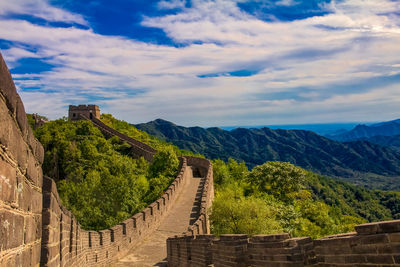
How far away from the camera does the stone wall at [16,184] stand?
2.47m

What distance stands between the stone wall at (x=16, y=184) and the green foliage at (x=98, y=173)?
1860 centimetres

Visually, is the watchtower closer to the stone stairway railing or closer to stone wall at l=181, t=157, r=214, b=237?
stone wall at l=181, t=157, r=214, b=237

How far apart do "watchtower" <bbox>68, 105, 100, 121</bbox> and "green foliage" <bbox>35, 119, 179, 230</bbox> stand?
12476mm

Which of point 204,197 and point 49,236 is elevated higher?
point 204,197

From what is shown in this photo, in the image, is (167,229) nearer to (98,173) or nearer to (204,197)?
(204,197)

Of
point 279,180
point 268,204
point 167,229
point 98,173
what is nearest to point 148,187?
point 98,173

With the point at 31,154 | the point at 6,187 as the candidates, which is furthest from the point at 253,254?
the point at 6,187

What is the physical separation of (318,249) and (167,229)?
1770 centimetres

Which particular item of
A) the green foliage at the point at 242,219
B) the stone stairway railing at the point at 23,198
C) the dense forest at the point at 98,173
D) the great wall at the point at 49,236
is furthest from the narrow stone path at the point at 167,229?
the stone stairway railing at the point at 23,198

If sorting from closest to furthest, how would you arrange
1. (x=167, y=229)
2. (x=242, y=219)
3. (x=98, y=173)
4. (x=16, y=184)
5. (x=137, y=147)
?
(x=16, y=184) → (x=242, y=219) → (x=167, y=229) → (x=98, y=173) → (x=137, y=147)

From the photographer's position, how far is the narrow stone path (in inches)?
627

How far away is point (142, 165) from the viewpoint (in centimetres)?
4006

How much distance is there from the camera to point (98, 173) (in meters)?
32.7

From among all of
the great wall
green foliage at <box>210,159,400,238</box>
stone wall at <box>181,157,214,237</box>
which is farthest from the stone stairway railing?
green foliage at <box>210,159,400,238</box>
